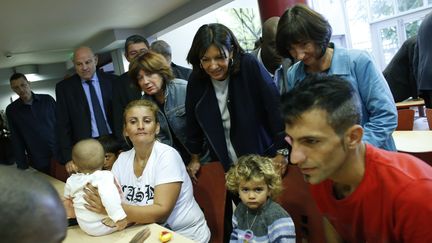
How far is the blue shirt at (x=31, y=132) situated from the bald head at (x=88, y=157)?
2.85 m

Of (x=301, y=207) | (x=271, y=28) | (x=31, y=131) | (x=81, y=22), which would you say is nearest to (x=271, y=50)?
(x=271, y=28)

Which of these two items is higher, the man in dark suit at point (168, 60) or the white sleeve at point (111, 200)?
the man in dark suit at point (168, 60)

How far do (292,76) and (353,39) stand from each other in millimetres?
10142

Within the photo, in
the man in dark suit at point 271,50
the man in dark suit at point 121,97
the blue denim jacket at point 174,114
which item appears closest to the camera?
the blue denim jacket at point 174,114

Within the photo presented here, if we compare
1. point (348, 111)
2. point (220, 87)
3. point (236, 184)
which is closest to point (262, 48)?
point (220, 87)

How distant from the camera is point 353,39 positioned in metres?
10.9

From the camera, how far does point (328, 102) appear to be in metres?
1.07

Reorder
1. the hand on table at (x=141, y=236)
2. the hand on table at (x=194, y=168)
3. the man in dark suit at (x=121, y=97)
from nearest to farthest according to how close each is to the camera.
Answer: the hand on table at (x=141, y=236), the hand on table at (x=194, y=168), the man in dark suit at (x=121, y=97)

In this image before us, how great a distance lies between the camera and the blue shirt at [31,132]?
4277 millimetres

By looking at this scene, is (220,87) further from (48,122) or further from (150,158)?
(48,122)

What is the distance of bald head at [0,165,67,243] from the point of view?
20.7 inches

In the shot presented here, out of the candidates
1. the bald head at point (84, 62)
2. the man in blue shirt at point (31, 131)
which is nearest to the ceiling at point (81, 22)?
the man in blue shirt at point (31, 131)

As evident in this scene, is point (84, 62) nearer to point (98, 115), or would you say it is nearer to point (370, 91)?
point (98, 115)

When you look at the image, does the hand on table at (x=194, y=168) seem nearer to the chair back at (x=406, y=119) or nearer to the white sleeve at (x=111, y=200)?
the white sleeve at (x=111, y=200)
